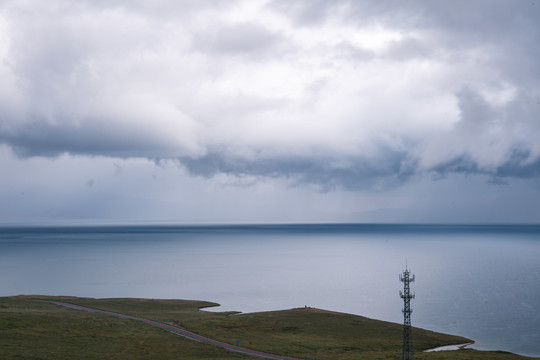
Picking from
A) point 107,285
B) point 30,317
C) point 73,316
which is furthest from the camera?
point 107,285

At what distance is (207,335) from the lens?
242 ft

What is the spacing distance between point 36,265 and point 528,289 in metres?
182

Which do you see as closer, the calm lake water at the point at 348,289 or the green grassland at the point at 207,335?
the green grassland at the point at 207,335

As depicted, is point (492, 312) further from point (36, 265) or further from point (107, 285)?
point (36, 265)

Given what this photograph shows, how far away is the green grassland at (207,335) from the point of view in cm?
5916

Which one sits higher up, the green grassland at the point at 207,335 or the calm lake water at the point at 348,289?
the green grassland at the point at 207,335

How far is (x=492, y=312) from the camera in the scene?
346ft

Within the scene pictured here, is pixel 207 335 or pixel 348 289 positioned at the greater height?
pixel 207 335

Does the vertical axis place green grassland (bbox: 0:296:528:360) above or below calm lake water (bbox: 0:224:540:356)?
above

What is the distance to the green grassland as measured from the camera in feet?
194

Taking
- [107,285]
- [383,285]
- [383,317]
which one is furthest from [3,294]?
[383,285]

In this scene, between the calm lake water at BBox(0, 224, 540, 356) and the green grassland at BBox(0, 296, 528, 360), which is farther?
the calm lake water at BBox(0, 224, 540, 356)

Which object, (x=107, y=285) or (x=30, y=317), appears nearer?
(x=30, y=317)

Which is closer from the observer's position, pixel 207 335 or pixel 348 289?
pixel 207 335
